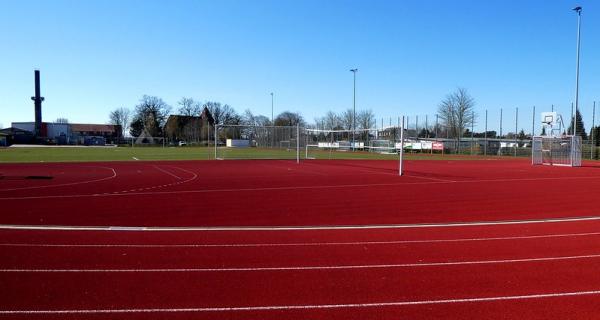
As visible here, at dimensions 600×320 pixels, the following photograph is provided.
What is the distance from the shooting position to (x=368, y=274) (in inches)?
236

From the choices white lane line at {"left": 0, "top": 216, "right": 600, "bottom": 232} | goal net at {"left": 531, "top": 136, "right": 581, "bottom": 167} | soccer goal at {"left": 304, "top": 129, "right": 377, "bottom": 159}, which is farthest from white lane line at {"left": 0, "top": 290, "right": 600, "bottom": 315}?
soccer goal at {"left": 304, "top": 129, "right": 377, "bottom": 159}

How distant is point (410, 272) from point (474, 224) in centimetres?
436

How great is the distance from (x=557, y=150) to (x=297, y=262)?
3234 cm

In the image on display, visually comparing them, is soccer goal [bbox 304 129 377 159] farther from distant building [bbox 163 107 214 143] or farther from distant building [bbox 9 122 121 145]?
distant building [bbox 9 122 121 145]

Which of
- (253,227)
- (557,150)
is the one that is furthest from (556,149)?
(253,227)

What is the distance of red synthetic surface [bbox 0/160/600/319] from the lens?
487 cm

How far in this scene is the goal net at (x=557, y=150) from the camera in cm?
3150

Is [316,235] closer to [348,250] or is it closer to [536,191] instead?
[348,250]

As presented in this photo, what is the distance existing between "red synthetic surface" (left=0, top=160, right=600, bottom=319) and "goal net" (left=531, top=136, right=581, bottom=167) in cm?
2163

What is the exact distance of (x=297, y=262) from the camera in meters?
6.55

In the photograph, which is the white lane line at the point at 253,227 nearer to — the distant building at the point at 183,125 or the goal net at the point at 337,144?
the goal net at the point at 337,144

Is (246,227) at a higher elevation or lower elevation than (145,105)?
lower

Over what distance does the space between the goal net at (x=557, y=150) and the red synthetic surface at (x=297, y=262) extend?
21.6 metres

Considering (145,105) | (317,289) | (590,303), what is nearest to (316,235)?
(317,289)
